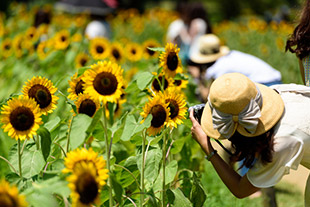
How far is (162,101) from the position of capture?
212cm

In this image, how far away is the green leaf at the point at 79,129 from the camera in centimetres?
178

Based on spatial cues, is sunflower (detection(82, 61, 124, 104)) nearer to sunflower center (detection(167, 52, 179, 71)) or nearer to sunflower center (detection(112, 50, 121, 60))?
sunflower center (detection(167, 52, 179, 71))

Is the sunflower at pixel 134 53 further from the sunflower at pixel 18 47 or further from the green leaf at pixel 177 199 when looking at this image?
the green leaf at pixel 177 199

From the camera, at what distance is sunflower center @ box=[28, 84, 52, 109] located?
2.11m

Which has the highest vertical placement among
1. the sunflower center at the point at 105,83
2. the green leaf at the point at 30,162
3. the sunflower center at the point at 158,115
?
the sunflower center at the point at 105,83

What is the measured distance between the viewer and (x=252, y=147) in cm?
195

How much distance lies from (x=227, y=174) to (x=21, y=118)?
0.93 metres

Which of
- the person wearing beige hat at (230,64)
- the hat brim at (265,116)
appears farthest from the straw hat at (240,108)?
the person wearing beige hat at (230,64)

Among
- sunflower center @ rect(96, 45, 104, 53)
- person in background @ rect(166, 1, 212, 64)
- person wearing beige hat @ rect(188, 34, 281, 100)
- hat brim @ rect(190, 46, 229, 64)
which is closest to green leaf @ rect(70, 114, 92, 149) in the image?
person wearing beige hat @ rect(188, 34, 281, 100)

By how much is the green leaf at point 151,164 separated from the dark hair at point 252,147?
0.36 meters

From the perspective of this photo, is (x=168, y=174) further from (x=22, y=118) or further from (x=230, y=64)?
(x=230, y=64)

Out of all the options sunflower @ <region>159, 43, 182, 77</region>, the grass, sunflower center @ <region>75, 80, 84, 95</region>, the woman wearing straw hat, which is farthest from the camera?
the grass

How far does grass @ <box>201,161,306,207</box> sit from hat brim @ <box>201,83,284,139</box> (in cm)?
128

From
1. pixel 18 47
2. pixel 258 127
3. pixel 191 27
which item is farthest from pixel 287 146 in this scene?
pixel 191 27
